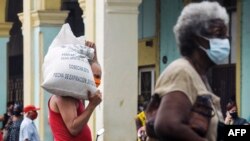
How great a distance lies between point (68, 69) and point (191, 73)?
3.01 metres

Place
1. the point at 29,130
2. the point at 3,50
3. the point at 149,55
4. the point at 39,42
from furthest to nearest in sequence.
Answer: the point at 3,50 < the point at 149,55 < the point at 39,42 < the point at 29,130

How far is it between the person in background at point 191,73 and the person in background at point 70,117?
8.25ft

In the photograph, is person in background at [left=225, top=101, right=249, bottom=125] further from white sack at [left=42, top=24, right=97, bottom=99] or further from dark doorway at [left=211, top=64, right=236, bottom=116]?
white sack at [left=42, top=24, right=97, bottom=99]

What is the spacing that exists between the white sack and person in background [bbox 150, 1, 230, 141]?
264 cm

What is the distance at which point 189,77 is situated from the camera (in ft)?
17.7

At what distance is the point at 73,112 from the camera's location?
8.06 metres

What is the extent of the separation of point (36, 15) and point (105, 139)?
5.15 meters

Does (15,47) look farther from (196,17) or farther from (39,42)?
(196,17)

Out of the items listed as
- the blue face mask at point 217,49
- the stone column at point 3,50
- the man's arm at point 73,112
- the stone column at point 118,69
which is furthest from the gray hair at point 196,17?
the stone column at point 3,50

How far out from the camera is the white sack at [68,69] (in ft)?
26.7

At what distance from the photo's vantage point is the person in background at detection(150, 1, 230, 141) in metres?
5.30

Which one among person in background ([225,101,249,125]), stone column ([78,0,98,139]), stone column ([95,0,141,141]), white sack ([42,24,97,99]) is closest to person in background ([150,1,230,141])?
white sack ([42,24,97,99])

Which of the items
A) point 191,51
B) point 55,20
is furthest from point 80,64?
point 55,20

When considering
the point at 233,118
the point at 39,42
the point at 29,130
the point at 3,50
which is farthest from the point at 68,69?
the point at 3,50
